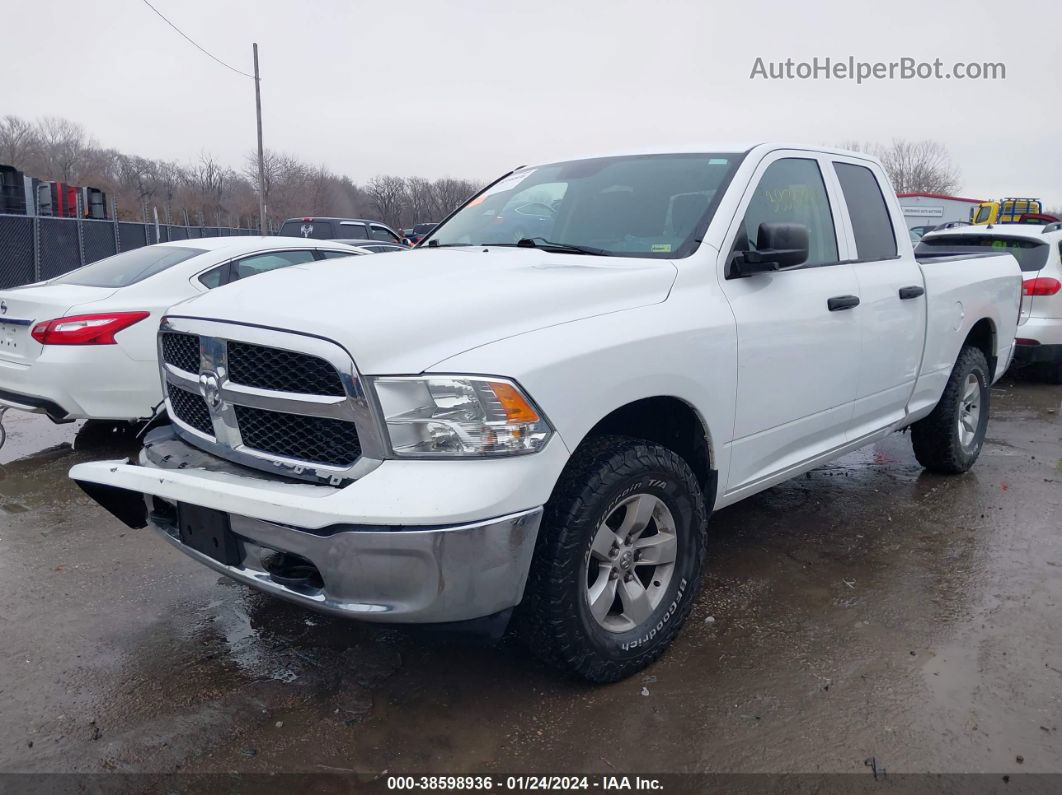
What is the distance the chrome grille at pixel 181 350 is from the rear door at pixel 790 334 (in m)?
1.99

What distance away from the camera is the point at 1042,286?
8.58 metres

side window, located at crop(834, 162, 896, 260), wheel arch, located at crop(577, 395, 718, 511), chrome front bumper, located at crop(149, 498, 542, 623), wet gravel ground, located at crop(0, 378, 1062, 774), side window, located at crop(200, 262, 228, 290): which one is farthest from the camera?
side window, located at crop(200, 262, 228, 290)

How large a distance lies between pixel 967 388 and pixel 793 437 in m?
2.33

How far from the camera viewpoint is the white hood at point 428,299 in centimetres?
251

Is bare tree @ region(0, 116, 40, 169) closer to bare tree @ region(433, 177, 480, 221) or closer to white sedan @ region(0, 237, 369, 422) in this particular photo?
bare tree @ region(433, 177, 480, 221)

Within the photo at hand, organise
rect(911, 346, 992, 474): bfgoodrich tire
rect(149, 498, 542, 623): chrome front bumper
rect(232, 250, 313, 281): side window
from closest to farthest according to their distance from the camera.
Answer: rect(149, 498, 542, 623): chrome front bumper < rect(911, 346, 992, 474): bfgoodrich tire < rect(232, 250, 313, 281): side window

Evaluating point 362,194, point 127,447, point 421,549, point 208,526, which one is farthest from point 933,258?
point 362,194

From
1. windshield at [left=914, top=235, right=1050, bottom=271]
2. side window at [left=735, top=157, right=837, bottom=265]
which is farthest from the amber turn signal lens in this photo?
windshield at [left=914, top=235, right=1050, bottom=271]

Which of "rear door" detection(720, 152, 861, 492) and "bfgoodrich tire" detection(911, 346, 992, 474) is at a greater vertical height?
"rear door" detection(720, 152, 861, 492)

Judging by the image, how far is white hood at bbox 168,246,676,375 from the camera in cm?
251

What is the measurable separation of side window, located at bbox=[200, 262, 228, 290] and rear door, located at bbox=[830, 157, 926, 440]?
4.28 metres

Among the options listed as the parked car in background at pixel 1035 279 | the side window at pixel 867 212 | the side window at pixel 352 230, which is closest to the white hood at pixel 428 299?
the side window at pixel 867 212

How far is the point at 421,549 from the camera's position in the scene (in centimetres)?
235

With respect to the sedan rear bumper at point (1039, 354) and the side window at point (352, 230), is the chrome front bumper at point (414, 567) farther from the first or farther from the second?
the side window at point (352, 230)
